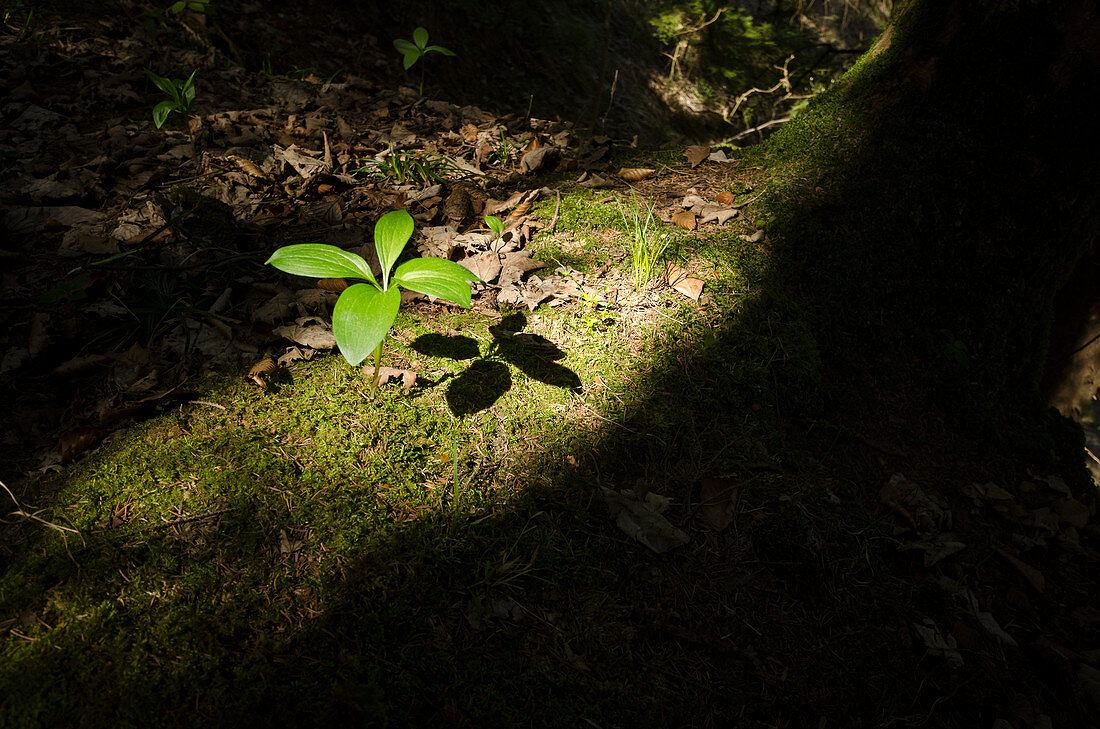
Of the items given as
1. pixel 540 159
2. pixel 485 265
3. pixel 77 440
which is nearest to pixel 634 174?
pixel 540 159

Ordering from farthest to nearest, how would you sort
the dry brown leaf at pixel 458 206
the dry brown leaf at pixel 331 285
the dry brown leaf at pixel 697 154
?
the dry brown leaf at pixel 697 154 < the dry brown leaf at pixel 458 206 < the dry brown leaf at pixel 331 285

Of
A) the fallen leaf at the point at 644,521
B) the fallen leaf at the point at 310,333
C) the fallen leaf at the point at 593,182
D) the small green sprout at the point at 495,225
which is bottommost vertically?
the fallen leaf at the point at 310,333

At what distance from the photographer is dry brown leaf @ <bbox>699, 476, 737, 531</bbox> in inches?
66.0

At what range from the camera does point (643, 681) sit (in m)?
1.31

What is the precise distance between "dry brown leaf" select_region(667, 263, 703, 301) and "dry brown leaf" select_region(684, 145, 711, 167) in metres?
1.20

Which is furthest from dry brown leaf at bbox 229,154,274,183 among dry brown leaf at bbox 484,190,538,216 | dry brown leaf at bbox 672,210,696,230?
dry brown leaf at bbox 672,210,696,230

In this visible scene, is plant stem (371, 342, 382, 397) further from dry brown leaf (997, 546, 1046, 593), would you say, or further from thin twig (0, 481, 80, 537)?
dry brown leaf (997, 546, 1046, 593)

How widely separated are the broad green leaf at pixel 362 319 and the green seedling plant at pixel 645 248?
1.10m

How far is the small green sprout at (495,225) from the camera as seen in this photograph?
242 cm

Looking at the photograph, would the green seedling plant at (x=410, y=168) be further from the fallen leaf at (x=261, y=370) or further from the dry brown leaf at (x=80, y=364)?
the dry brown leaf at (x=80, y=364)

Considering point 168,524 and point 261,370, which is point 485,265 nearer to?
point 261,370

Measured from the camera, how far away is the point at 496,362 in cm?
195

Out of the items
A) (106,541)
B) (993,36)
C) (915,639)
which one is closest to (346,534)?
(106,541)

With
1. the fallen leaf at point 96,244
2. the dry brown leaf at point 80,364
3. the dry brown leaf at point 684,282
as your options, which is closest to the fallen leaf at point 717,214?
the dry brown leaf at point 684,282
